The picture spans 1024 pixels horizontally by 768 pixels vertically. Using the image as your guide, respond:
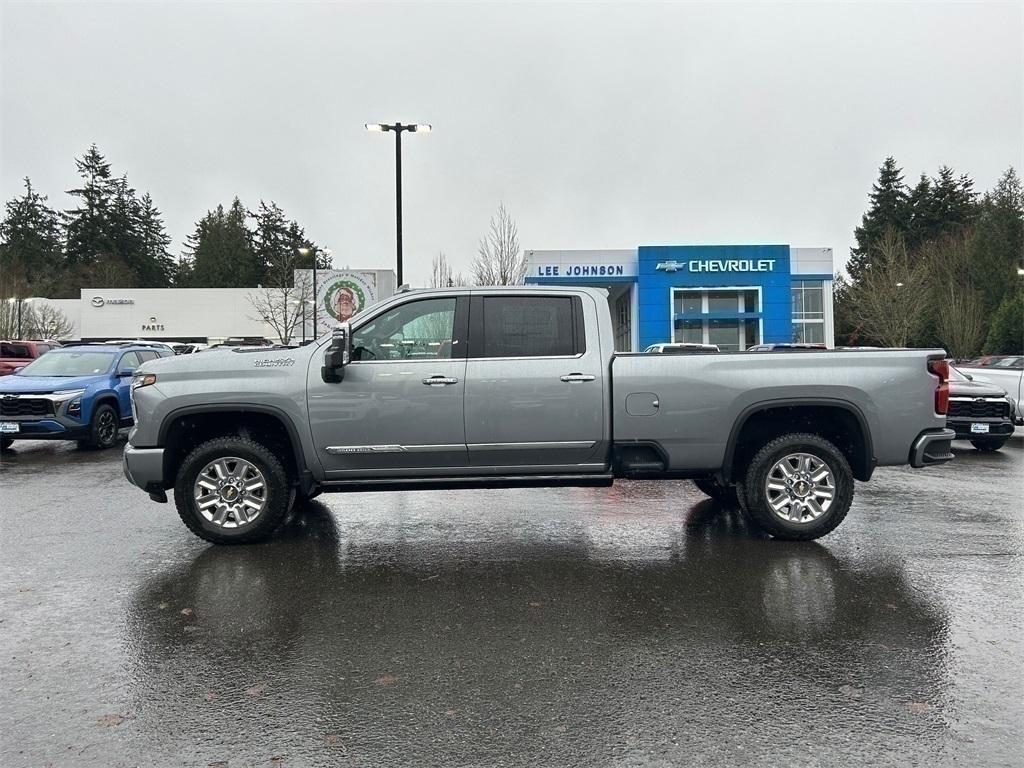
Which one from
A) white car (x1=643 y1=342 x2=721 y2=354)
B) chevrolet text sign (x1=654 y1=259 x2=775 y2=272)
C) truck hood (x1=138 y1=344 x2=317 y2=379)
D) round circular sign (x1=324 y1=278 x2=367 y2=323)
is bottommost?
truck hood (x1=138 y1=344 x2=317 y2=379)

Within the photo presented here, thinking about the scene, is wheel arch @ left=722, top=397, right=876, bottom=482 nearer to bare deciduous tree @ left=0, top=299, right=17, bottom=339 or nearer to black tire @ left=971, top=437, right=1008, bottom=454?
black tire @ left=971, top=437, right=1008, bottom=454

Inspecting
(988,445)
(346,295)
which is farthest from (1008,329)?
(346,295)

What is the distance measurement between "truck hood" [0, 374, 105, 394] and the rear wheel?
1.62 feet

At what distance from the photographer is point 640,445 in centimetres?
577

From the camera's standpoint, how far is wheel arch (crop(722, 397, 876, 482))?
226 inches

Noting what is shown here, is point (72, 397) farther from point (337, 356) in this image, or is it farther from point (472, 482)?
point (472, 482)

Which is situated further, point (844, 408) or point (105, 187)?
point (105, 187)

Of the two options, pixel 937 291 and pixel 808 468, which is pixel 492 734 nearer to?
pixel 808 468

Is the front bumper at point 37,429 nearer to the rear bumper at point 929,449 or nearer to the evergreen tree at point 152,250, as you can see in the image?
the rear bumper at point 929,449

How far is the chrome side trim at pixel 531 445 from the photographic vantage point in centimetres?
571

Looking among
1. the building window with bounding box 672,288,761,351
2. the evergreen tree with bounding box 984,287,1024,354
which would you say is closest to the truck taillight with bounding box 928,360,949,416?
the evergreen tree with bounding box 984,287,1024,354

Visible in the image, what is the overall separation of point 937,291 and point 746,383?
56.8 m

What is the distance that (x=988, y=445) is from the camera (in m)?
11.8

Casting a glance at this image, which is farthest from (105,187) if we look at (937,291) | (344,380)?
(344,380)
